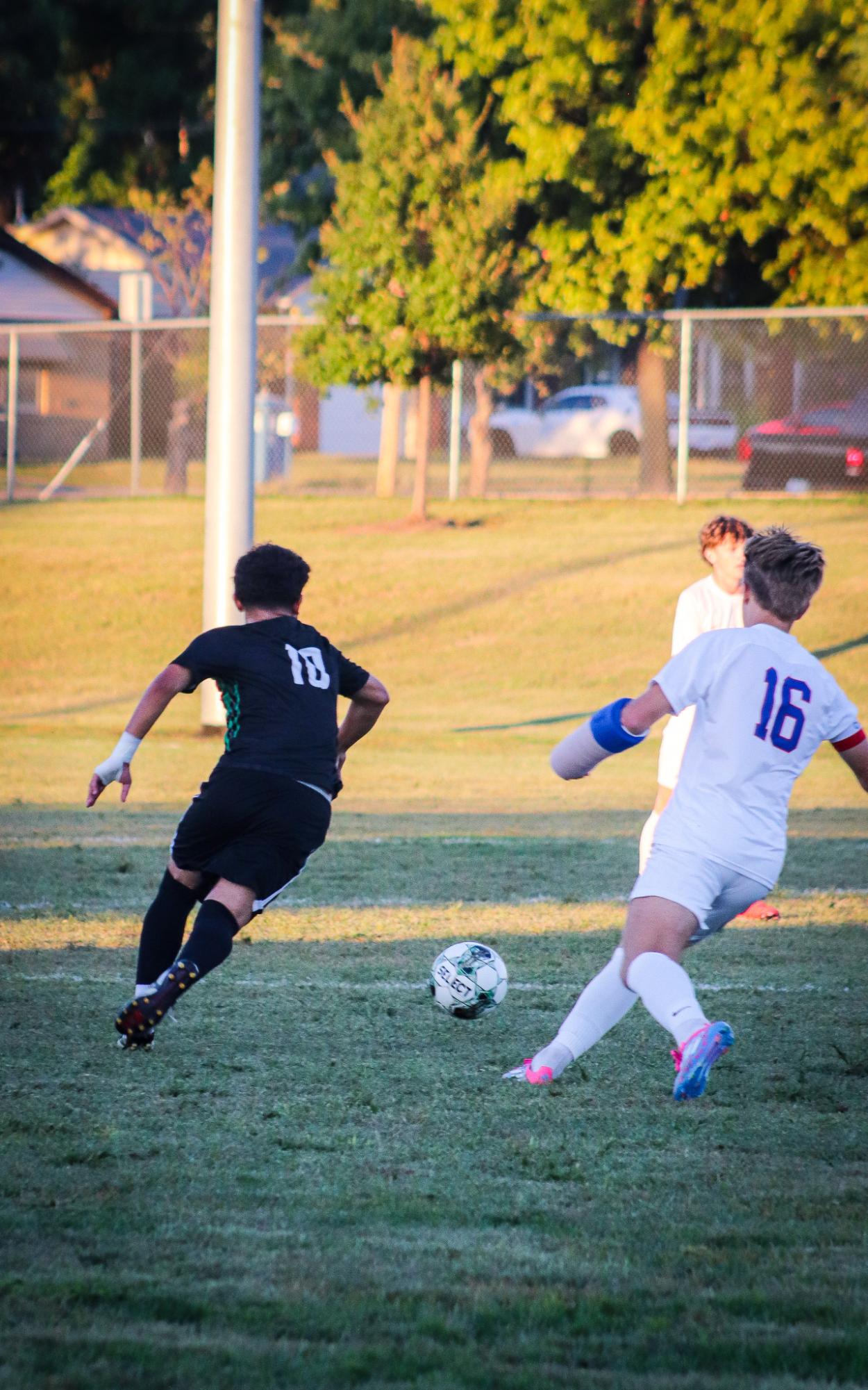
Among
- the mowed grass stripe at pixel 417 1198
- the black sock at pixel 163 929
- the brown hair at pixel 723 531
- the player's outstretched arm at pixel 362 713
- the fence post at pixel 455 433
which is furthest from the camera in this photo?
the fence post at pixel 455 433

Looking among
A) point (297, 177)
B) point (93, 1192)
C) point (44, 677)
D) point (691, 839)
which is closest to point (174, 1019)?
point (93, 1192)

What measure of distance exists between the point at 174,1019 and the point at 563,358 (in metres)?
17.5

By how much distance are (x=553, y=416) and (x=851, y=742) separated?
23.5 meters

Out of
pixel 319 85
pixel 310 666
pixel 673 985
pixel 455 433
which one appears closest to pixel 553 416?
pixel 455 433

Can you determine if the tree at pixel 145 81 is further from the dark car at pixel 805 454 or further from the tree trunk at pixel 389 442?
the dark car at pixel 805 454

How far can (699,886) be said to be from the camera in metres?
4.33

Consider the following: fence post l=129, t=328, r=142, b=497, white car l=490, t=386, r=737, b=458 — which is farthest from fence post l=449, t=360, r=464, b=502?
fence post l=129, t=328, r=142, b=497

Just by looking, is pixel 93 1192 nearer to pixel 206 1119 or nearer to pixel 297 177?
pixel 206 1119

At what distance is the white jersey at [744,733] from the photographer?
4324 mm

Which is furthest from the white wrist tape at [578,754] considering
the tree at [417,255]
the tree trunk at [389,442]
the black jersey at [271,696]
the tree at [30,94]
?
the tree at [30,94]

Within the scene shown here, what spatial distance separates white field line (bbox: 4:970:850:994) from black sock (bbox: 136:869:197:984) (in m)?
0.81

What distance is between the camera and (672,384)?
21.3 m

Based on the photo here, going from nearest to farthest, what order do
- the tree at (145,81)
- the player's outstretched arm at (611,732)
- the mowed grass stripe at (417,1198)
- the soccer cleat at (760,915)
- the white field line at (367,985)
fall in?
the mowed grass stripe at (417,1198) < the player's outstretched arm at (611,732) < the white field line at (367,985) < the soccer cleat at (760,915) < the tree at (145,81)

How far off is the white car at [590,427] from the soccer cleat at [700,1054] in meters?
16.8
